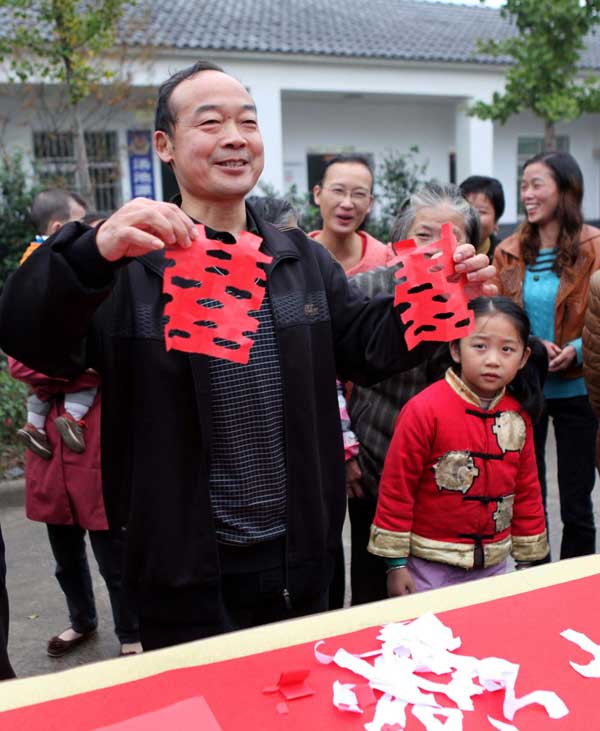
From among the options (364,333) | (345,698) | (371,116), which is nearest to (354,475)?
(364,333)

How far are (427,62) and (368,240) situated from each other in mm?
13268

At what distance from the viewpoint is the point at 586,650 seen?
127 cm


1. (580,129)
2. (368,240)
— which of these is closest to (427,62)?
(580,129)

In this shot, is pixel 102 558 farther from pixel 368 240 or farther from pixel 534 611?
pixel 534 611

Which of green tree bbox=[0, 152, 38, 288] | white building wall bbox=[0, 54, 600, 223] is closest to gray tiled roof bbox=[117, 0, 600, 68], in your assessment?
white building wall bbox=[0, 54, 600, 223]

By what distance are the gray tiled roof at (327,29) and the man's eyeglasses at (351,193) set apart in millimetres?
9881

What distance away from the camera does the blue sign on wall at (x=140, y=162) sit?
12.4 metres

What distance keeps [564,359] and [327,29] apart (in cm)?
1492

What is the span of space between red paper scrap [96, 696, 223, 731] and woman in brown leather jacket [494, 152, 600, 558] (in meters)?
2.08

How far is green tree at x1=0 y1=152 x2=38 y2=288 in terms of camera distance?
712 cm

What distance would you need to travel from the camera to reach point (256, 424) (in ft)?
4.90

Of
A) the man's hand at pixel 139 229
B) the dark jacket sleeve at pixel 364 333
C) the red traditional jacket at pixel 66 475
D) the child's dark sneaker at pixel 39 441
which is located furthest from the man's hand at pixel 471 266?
the child's dark sneaker at pixel 39 441

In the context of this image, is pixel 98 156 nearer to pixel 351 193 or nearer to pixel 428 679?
pixel 351 193

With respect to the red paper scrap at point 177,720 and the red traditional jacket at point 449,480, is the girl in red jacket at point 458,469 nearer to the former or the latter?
the red traditional jacket at point 449,480
